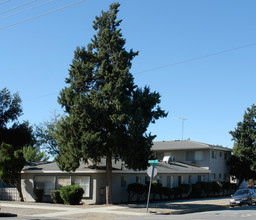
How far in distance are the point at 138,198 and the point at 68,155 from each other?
8.50 m

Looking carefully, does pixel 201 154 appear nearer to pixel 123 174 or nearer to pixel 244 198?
pixel 244 198

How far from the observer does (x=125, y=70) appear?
2606 centimetres

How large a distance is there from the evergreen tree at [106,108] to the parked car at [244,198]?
7.79m

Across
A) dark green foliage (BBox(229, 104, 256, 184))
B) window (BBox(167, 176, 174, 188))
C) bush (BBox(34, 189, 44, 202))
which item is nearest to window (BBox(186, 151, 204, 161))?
dark green foliage (BBox(229, 104, 256, 184))

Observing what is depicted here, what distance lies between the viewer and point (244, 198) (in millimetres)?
29500

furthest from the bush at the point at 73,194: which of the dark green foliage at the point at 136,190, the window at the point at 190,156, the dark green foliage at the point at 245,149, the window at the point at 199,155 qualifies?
the dark green foliage at the point at 245,149

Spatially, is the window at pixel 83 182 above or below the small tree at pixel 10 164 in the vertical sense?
below

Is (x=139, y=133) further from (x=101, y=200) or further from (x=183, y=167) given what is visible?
(x=183, y=167)

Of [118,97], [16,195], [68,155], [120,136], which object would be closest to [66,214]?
[68,155]

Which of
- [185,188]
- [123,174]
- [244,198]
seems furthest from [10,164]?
[244,198]

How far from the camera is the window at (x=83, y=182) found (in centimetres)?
2866

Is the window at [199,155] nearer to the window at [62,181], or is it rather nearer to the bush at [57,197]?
the window at [62,181]

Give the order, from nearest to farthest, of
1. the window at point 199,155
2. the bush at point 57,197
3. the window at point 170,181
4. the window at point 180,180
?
1. the bush at point 57,197
2. the window at point 170,181
3. the window at point 180,180
4. the window at point 199,155

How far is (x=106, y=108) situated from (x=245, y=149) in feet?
77.1
